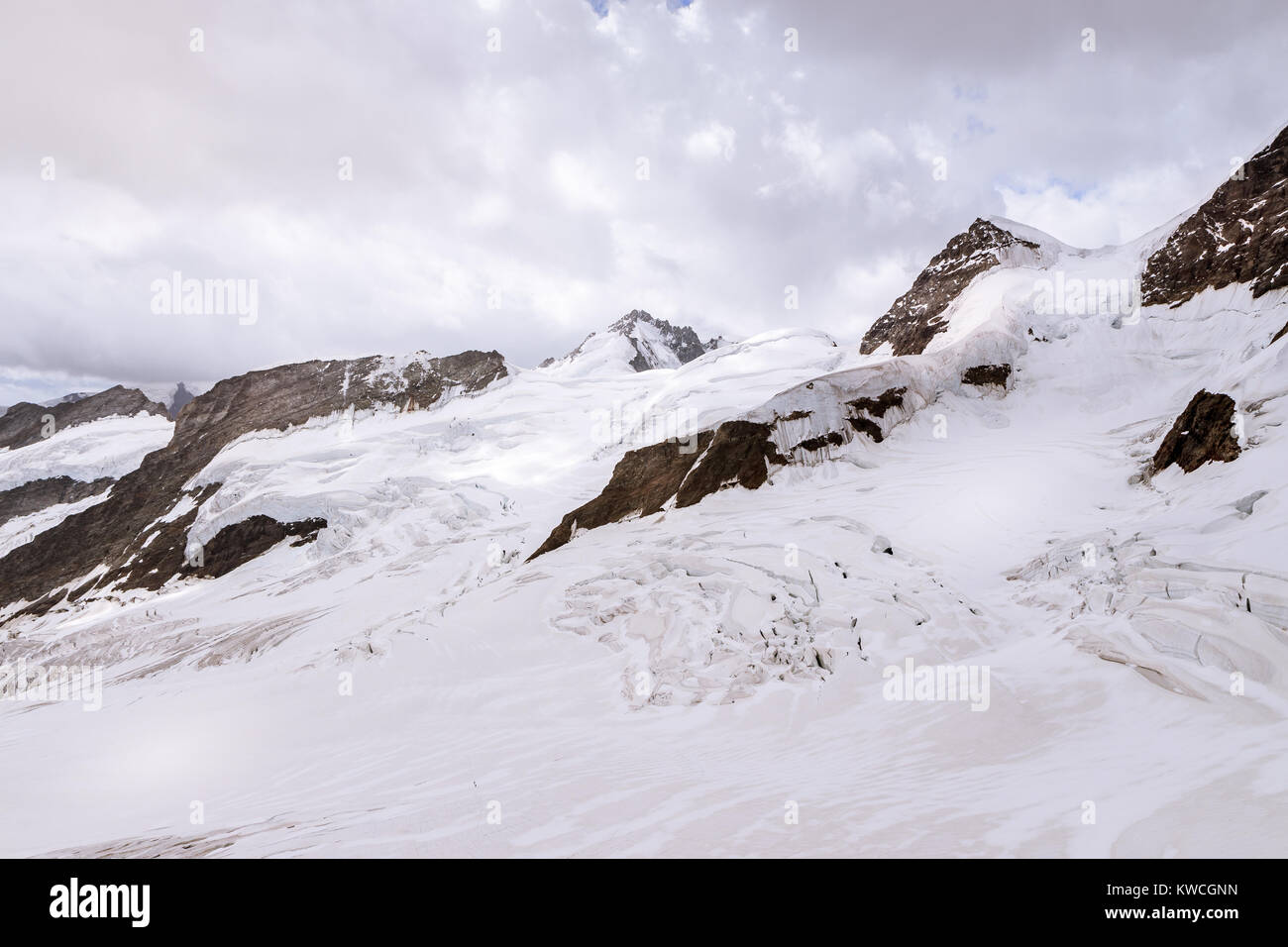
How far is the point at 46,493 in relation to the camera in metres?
61.7

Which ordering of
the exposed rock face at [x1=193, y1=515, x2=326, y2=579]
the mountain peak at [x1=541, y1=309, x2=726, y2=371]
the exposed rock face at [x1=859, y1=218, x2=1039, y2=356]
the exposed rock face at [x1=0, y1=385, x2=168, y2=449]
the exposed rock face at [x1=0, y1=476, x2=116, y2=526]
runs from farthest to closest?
the mountain peak at [x1=541, y1=309, x2=726, y2=371] → the exposed rock face at [x1=0, y1=385, x2=168, y2=449] → the exposed rock face at [x1=0, y1=476, x2=116, y2=526] → the exposed rock face at [x1=859, y1=218, x2=1039, y2=356] → the exposed rock face at [x1=193, y1=515, x2=326, y2=579]

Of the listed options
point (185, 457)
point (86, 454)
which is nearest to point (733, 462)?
point (185, 457)

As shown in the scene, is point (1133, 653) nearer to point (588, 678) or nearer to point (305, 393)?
point (588, 678)

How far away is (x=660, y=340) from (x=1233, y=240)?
268 ft

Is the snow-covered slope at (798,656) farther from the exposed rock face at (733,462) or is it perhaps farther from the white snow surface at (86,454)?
the white snow surface at (86,454)

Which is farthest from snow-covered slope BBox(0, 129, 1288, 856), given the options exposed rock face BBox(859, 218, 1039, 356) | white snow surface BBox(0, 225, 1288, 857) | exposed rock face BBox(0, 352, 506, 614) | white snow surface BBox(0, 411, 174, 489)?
white snow surface BBox(0, 411, 174, 489)

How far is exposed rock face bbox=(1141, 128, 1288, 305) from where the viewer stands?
3042 centimetres

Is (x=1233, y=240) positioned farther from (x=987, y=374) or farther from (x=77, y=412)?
(x=77, y=412)

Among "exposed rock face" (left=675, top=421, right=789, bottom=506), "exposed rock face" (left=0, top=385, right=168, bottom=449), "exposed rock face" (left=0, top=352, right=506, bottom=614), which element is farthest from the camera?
"exposed rock face" (left=0, top=385, right=168, bottom=449)

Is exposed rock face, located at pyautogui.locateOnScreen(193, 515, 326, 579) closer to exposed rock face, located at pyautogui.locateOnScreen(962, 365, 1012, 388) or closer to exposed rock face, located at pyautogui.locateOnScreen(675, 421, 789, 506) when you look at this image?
exposed rock face, located at pyautogui.locateOnScreen(675, 421, 789, 506)

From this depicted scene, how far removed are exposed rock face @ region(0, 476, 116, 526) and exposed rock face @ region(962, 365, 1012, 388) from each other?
8359cm

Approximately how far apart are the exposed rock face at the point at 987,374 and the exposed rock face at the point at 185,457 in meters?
43.8

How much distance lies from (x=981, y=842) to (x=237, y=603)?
32371 millimetres
